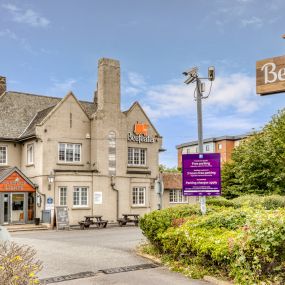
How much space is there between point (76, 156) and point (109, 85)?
6.58 meters

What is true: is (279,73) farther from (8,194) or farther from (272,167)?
(272,167)

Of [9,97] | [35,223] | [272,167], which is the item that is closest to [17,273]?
[35,223]

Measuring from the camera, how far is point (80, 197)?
36.4m

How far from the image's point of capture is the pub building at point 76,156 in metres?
35.3

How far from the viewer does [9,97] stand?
4028 centimetres

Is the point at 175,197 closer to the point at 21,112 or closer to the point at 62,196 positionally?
the point at 62,196

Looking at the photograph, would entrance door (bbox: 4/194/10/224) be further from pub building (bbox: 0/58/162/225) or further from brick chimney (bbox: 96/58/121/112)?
brick chimney (bbox: 96/58/121/112)

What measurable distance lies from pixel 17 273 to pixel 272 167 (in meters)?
42.4

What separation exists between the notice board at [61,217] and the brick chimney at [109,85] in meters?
9.26

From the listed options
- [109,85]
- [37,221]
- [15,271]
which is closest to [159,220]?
[15,271]

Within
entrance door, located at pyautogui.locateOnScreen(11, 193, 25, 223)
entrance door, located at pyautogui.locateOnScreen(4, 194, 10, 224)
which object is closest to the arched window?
entrance door, located at pyautogui.locateOnScreen(11, 193, 25, 223)

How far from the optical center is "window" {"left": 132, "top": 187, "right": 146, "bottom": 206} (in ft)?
130

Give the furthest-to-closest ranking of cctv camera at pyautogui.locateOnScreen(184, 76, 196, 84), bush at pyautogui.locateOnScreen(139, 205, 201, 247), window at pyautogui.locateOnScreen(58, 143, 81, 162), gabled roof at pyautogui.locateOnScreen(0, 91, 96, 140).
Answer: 1. gabled roof at pyautogui.locateOnScreen(0, 91, 96, 140)
2. window at pyautogui.locateOnScreen(58, 143, 81, 162)
3. cctv camera at pyautogui.locateOnScreen(184, 76, 196, 84)
4. bush at pyautogui.locateOnScreen(139, 205, 201, 247)

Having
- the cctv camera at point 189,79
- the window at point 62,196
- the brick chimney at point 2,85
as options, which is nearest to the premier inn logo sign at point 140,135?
the window at point 62,196
